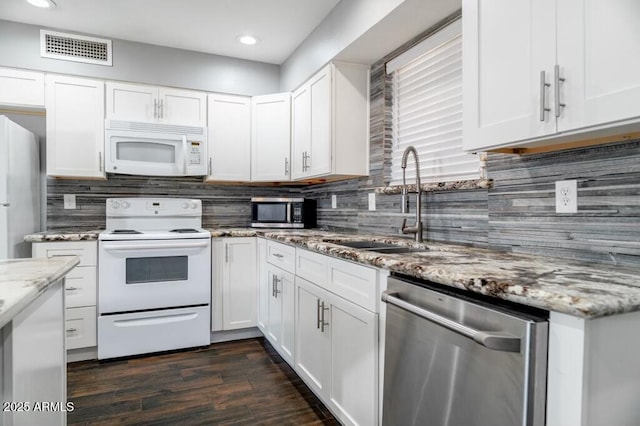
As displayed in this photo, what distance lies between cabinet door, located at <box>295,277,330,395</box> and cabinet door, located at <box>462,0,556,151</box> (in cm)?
107

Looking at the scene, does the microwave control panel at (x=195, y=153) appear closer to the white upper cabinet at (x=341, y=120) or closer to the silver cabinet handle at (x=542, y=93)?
the white upper cabinet at (x=341, y=120)

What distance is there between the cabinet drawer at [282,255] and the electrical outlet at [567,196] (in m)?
1.41

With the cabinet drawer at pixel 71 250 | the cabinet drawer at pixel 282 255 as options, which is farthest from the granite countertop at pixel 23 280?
the cabinet drawer at pixel 71 250

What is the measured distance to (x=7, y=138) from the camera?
7.89 ft

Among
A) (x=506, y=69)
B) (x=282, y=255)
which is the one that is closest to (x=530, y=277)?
(x=506, y=69)

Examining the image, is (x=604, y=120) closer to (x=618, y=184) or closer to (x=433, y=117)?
(x=618, y=184)

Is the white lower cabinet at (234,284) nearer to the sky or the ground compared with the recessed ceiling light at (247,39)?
nearer to the ground

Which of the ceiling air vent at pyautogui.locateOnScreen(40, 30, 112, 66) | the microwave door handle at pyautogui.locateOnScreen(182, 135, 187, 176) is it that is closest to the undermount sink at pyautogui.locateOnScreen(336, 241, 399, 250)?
the microwave door handle at pyautogui.locateOnScreen(182, 135, 187, 176)

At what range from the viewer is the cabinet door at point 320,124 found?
8.79 ft

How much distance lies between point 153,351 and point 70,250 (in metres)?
0.92

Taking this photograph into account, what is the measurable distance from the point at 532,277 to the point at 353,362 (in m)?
0.90

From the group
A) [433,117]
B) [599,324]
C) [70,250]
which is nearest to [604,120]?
[599,324]

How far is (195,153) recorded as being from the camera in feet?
10.5

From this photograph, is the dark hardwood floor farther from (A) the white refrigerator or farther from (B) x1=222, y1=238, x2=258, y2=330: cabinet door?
(A) the white refrigerator
